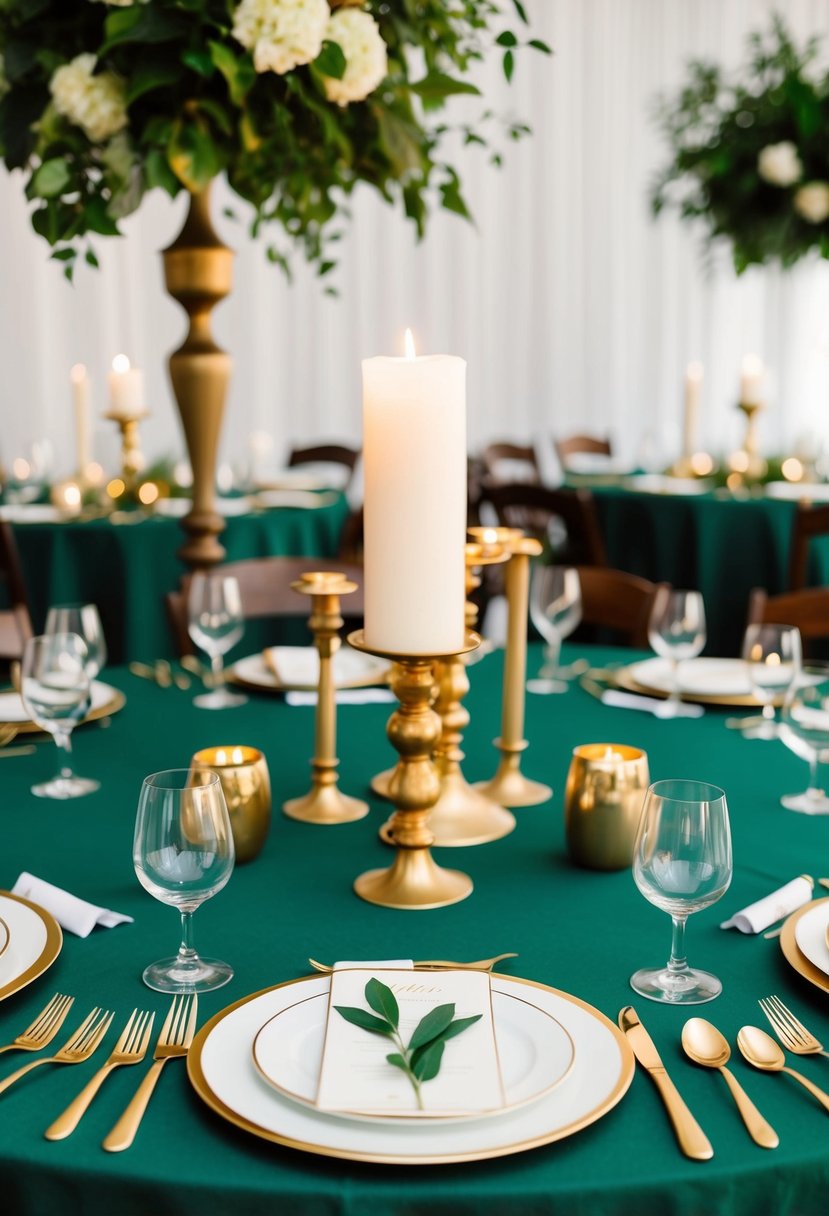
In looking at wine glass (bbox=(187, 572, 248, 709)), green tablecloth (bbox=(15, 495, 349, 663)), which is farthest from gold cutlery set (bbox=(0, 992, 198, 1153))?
green tablecloth (bbox=(15, 495, 349, 663))

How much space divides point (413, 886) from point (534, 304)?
6.32 m

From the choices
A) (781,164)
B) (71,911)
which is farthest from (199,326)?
(781,164)

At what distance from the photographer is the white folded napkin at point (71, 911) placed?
102cm

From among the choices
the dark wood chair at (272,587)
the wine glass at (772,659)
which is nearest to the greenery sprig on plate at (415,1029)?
the wine glass at (772,659)

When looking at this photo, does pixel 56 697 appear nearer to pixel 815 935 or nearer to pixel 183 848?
pixel 183 848

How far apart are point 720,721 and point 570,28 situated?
6272 millimetres

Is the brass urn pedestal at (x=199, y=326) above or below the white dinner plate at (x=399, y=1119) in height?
above

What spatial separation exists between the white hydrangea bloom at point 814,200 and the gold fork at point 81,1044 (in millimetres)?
3546

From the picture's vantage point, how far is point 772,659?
155 cm

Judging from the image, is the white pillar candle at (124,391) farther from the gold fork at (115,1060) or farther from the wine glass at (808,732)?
the gold fork at (115,1060)

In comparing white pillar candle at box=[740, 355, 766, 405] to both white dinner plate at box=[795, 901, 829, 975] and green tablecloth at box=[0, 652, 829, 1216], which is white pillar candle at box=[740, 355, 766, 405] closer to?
green tablecloth at box=[0, 652, 829, 1216]

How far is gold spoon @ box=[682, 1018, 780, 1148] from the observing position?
74 cm

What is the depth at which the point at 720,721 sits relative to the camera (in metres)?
1.69

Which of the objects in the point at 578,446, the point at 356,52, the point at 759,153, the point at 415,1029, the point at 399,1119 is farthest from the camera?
the point at 578,446
